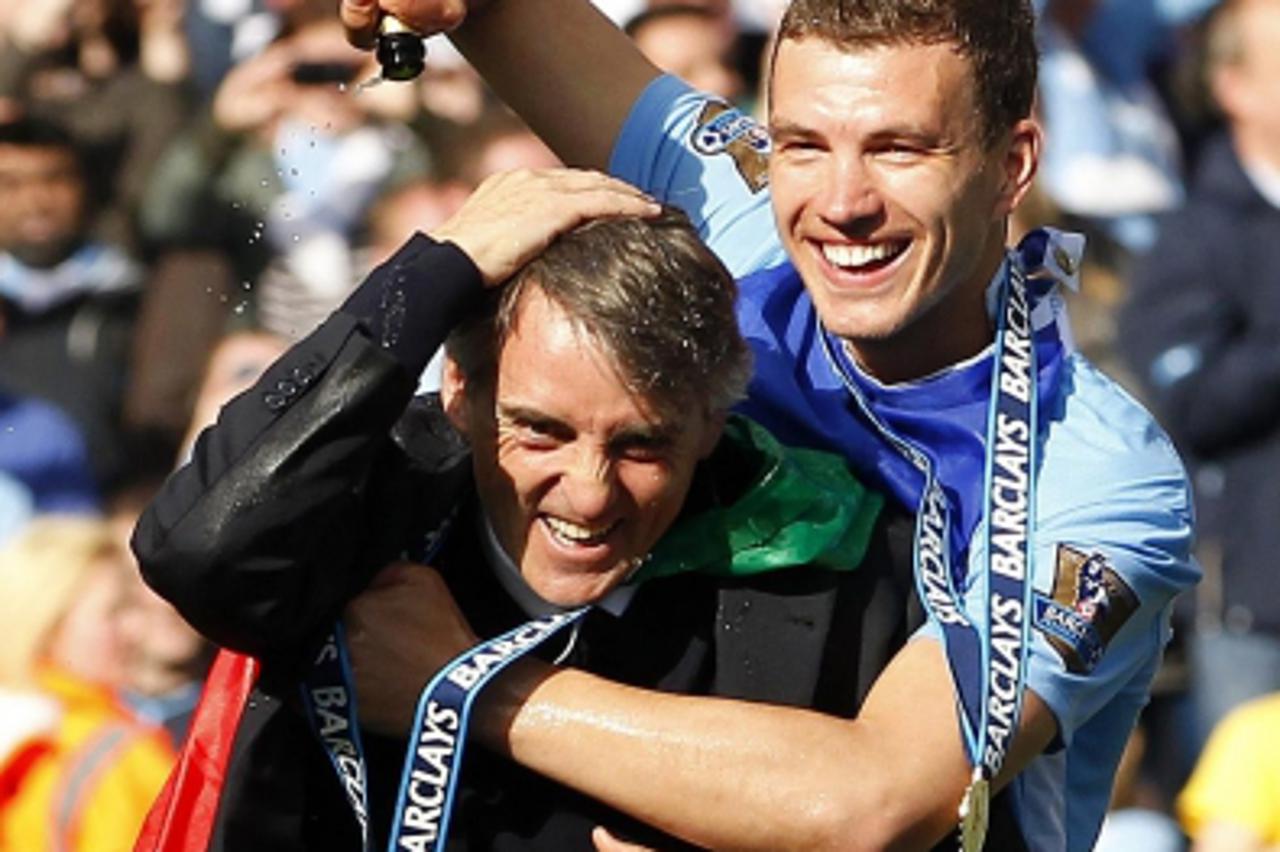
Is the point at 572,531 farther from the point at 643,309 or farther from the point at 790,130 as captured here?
the point at 790,130

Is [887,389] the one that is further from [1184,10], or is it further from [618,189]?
[1184,10]

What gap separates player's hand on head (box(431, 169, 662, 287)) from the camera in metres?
4.82

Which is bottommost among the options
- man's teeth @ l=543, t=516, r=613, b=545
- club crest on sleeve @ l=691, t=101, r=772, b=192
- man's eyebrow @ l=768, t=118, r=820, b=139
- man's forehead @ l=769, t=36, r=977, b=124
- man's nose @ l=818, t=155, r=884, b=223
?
man's teeth @ l=543, t=516, r=613, b=545

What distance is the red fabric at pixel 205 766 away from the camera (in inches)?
192

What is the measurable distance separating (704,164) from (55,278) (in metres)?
3.85

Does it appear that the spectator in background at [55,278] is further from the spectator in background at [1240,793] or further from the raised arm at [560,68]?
the raised arm at [560,68]

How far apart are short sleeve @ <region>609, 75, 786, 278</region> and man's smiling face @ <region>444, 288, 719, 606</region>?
739 mm

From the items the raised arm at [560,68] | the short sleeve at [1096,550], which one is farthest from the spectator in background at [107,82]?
the short sleeve at [1096,550]

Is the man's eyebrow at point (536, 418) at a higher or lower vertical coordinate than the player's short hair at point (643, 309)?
lower

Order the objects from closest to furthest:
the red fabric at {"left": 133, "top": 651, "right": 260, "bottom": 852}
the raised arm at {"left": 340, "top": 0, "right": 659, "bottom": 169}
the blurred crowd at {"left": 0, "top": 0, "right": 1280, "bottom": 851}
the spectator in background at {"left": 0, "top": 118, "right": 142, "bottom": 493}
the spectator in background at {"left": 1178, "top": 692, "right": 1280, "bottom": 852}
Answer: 1. the red fabric at {"left": 133, "top": 651, "right": 260, "bottom": 852}
2. the raised arm at {"left": 340, "top": 0, "right": 659, "bottom": 169}
3. the spectator in background at {"left": 1178, "top": 692, "right": 1280, "bottom": 852}
4. the blurred crowd at {"left": 0, "top": 0, "right": 1280, "bottom": 851}
5. the spectator in background at {"left": 0, "top": 118, "right": 142, "bottom": 493}

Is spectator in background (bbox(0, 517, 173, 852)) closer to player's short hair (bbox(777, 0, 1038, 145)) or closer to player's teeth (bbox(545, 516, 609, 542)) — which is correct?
player's teeth (bbox(545, 516, 609, 542))

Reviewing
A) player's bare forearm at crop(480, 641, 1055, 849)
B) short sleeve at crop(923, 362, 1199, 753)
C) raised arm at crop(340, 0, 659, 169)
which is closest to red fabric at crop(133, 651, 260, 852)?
player's bare forearm at crop(480, 641, 1055, 849)

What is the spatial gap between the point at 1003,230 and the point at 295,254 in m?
3.44

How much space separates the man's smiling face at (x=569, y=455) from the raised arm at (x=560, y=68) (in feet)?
3.12
